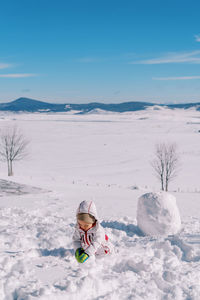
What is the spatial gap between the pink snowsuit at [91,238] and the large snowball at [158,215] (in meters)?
2.54

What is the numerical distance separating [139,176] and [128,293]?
28233 mm

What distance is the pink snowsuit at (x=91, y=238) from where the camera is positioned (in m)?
5.12

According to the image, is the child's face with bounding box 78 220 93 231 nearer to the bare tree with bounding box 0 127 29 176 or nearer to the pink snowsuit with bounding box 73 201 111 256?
the pink snowsuit with bounding box 73 201 111 256

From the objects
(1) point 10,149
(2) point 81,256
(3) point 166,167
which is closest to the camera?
(2) point 81,256

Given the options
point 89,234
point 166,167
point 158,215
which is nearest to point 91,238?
point 89,234

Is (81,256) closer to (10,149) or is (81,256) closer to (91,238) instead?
(91,238)

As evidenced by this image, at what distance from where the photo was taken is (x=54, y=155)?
152 ft

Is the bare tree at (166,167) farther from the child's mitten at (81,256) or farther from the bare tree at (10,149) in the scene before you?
the child's mitten at (81,256)

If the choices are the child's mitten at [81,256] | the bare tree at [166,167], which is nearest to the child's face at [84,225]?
the child's mitten at [81,256]

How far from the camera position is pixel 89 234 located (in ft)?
17.3

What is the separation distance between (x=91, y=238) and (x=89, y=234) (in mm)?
80

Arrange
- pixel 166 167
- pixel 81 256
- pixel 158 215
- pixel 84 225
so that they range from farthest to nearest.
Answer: pixel 166 167, pixel 158 215, pixel 84 225, pixel 81 256

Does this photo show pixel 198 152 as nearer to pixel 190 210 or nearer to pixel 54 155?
pixel 54 155

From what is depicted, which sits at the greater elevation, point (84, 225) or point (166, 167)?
point (84, 225)
